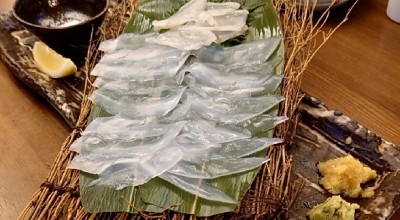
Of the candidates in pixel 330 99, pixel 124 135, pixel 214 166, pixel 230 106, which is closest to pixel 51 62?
pixel 124 135

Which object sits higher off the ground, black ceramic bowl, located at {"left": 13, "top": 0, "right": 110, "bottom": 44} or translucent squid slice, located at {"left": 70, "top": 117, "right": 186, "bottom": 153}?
black ceramic bowl, located at {"left": 13, "top": 0, "right": 110, "bottom": 44}

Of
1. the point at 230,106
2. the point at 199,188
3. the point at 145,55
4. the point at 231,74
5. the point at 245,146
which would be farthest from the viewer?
the point at 145,55

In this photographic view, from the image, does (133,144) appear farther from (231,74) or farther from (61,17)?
(61,17)

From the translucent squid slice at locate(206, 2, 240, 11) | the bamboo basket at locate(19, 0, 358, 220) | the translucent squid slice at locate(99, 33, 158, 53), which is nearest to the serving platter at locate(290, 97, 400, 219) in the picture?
the bamboo basket at locate(19, 0, 358, 220)

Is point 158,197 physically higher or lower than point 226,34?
lower

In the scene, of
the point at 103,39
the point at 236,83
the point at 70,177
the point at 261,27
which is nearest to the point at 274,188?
the point at 236,83

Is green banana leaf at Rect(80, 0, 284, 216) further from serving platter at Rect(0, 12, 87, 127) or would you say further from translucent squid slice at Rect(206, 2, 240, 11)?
translucent squid slice at Rect(206, 2, 240, 11)

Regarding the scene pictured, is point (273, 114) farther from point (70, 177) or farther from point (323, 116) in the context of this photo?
point (70, 177)
